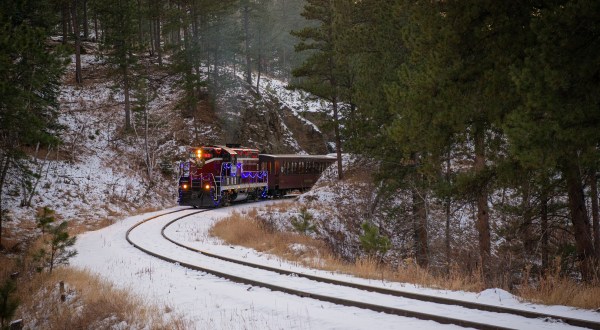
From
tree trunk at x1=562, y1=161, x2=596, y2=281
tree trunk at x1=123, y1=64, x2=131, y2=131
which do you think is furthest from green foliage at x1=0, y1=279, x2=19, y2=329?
tree trunk at x1=123, y1=64, x2=131, y2=131

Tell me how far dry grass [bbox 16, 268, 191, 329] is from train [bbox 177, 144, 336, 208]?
14324 mm

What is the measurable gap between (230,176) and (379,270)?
18.1m

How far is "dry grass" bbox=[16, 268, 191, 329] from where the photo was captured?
8117 mm

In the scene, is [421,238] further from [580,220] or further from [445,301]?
[445,301]

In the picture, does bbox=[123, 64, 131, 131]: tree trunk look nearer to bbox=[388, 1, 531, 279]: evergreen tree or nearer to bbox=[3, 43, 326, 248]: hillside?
bbox=[3, 43, 326, 248]: hillside

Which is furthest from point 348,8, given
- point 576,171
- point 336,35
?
point 576,171

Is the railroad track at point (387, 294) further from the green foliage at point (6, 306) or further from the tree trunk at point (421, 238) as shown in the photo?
the tree trunk at point (421, 238)

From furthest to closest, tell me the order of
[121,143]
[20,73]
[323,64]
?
[121,143] → [323,64] → [20,73]

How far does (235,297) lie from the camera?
9.06 metres

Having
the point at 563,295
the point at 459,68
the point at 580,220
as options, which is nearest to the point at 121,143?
the point at 459,68

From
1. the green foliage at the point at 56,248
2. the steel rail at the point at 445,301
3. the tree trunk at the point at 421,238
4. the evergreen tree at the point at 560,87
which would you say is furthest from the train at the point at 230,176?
the evergreen tree at the point at 560,87

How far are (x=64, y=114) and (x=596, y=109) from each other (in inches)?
1497

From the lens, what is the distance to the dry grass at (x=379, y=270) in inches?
305

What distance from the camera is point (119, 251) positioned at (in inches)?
611
